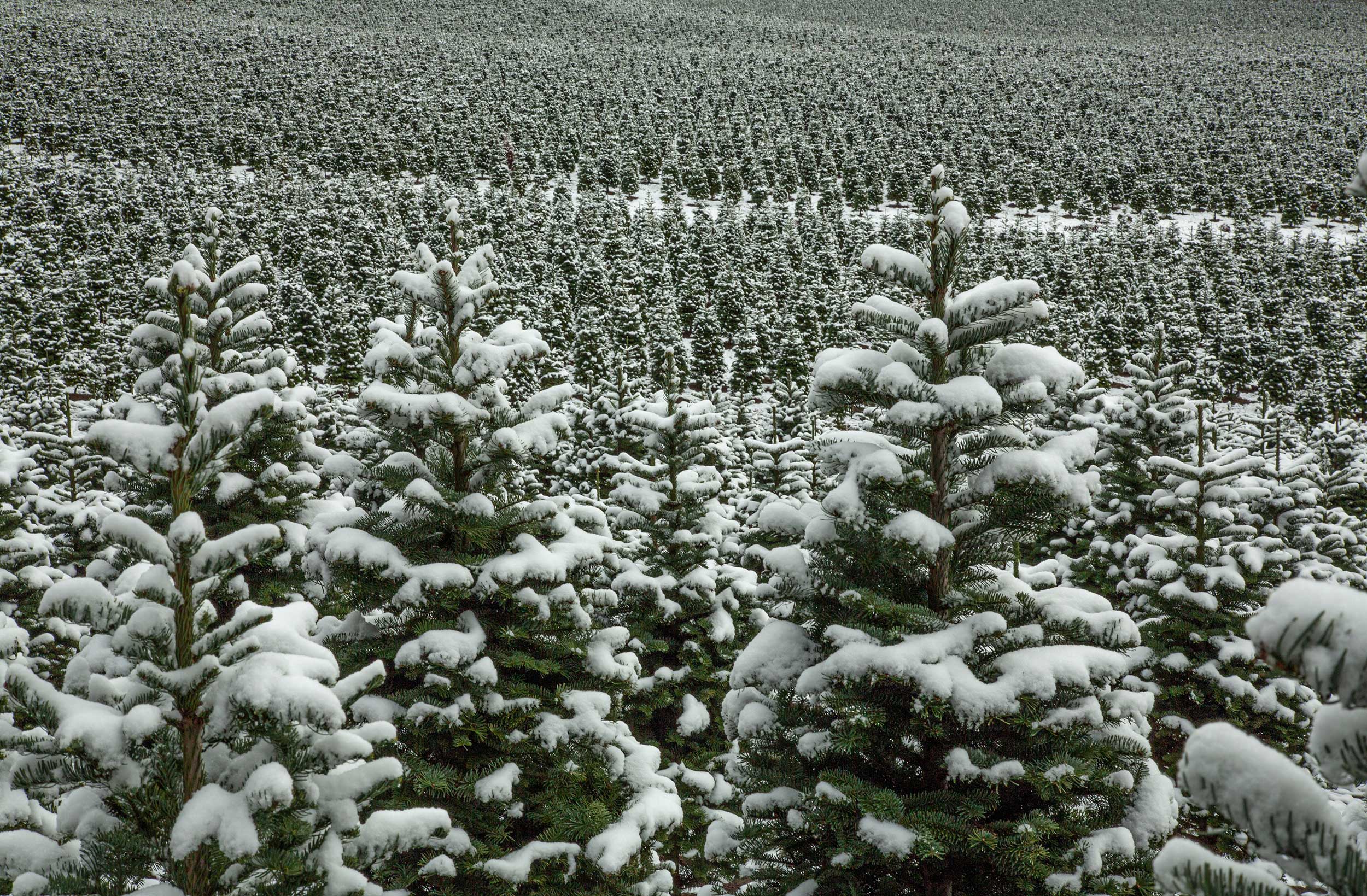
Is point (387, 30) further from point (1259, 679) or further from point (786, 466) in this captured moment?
point (1259, 679)

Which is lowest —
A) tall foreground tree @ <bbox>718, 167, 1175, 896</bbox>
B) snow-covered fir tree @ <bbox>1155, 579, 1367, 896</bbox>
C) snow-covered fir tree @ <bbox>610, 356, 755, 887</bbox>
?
snow-covered fir tree @ <bbox>610, 356, 755, 887</bbox>

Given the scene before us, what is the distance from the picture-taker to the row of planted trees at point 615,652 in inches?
204

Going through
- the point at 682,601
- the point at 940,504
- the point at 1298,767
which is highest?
the point at 1298,767

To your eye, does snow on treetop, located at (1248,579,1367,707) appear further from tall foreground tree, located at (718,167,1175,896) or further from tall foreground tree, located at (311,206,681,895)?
tall foreground tree, located at (311,206,681,895)

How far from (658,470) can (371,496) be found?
429cm

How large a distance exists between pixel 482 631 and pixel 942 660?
188 inches

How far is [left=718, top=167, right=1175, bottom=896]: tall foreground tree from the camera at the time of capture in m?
6.71

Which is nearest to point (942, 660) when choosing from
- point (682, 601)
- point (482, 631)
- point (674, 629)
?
point (482, 631)

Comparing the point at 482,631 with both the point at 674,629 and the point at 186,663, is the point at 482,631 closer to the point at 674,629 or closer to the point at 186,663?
the point at 186,663

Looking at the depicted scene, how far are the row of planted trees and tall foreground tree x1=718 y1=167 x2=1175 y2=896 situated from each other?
0.13 ft

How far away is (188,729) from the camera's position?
5383mm

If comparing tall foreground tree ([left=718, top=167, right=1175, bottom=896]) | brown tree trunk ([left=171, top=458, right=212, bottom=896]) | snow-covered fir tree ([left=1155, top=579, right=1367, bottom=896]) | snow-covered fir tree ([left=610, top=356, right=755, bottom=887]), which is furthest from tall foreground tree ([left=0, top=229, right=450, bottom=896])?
snow-covered fir tree ([left=610, top=356, right=755, bottom=887])

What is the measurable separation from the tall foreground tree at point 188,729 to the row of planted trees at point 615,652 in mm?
25

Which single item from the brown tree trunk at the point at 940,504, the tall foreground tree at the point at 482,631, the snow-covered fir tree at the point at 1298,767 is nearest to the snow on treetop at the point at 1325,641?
the snow-covered fir tree at the point at 1298,767
